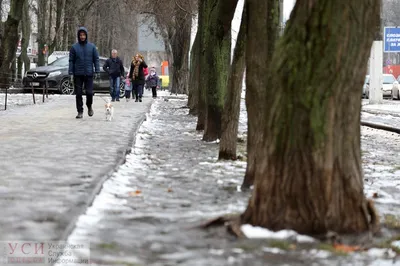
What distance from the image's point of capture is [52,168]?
8.07 meters

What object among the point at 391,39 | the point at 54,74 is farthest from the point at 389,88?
the point at 54,74

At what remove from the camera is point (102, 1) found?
5009 cm

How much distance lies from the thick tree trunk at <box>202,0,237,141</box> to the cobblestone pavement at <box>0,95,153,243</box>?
4.46 feet

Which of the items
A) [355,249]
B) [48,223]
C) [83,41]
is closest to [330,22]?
[355,249]

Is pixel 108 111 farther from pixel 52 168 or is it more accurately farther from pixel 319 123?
pixel 319 123

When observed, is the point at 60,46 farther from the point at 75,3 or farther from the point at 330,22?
the point at 330,22

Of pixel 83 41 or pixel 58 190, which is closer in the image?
pixel 58 190

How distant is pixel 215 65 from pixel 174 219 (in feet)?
22.0

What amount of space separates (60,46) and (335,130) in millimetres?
48723

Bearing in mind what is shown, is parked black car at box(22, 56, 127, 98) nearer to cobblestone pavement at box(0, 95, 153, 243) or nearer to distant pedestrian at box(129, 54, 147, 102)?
distant pedestrian at box(129, 54, 147, 102)

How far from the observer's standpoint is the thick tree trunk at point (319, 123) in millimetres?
5180

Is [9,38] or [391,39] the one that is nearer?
[9,38]

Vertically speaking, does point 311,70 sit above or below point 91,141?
above

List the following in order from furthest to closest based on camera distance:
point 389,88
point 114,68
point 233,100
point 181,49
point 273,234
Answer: point 389,88
point 181,49
point 114,68
point 233,100
point 273,234
